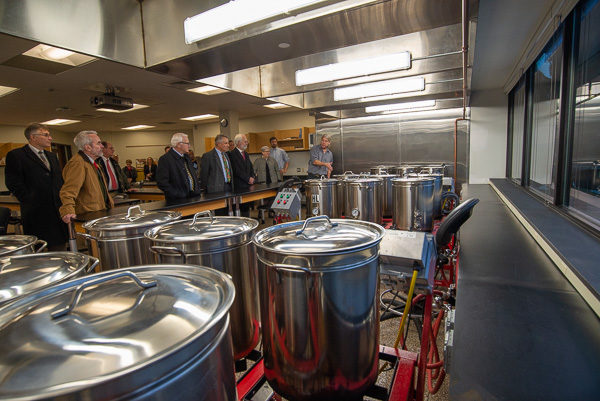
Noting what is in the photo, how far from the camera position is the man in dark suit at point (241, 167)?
190 inches

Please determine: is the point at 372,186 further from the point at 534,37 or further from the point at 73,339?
the point at 73,339

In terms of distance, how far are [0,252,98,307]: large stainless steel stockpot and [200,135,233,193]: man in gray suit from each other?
3.38 metres

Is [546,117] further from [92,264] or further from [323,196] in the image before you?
[92,264]

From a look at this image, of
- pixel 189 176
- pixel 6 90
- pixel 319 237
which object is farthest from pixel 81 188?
pixel 6 90

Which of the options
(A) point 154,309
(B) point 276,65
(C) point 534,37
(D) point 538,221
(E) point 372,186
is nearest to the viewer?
(A) point 154,309

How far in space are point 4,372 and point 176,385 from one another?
0.27m

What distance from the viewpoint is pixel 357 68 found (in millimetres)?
2879

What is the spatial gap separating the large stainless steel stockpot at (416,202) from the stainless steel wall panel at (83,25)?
2.82 meters

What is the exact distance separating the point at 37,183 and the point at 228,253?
3.01 metres

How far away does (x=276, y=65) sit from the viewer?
4.21 m

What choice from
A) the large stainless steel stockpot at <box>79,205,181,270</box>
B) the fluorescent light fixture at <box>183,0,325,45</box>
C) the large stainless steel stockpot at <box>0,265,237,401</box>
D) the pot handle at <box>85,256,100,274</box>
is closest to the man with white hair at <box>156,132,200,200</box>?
the fluorescent light fixture at <box>183,0,325,45</box>

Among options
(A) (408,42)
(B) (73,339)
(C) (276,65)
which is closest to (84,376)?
(B) (73,339)

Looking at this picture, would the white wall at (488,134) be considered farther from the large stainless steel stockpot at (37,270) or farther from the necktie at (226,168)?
the large stainless steel stockpot at (37,270)

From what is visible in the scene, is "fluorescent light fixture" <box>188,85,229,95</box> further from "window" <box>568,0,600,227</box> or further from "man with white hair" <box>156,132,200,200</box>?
"window" <box>568,0,600,227</box>
